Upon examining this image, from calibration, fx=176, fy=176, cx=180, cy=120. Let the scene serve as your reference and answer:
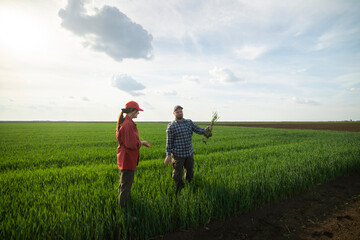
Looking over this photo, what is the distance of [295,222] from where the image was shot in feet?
13.2

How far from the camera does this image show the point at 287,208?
4.68 m

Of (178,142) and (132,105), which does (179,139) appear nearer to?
(178,142)

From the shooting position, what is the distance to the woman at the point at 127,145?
11.3 feet

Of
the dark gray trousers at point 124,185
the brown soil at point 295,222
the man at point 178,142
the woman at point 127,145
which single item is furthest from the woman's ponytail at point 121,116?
the brown soil at point 295,222

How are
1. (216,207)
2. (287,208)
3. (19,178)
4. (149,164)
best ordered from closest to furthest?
(216,207)
(287,208)
(19,178)
(149,164)

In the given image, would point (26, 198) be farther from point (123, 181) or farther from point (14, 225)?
point (123, 181)

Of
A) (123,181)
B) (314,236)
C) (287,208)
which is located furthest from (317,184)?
(123,181)

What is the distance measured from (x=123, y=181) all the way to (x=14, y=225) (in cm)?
186

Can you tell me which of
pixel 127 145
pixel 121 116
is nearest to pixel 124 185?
pixel 127 145

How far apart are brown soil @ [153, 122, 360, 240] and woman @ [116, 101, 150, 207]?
Result: 1237 mm

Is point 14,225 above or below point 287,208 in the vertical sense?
above

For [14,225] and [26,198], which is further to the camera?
[26,198]

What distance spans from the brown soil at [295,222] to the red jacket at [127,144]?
5.30 feet

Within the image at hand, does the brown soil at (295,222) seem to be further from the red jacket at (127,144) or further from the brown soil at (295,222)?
the red jacket at (127,144)
